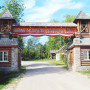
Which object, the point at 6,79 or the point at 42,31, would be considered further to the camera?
the point at 42,31

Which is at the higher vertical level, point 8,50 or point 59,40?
point 59,40

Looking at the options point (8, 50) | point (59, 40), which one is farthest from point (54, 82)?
point (59, 40)

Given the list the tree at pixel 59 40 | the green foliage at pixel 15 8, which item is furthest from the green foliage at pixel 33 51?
the green foliage at pixel 15 8

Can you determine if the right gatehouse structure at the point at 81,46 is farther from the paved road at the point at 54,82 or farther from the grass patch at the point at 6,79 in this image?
the grass patch at the point at 6,79

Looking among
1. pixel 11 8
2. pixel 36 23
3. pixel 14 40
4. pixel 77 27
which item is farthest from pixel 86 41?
pixel 11 8

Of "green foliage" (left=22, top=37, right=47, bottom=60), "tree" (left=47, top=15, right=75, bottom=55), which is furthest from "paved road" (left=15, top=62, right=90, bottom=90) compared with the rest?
"green foliage" (left=22, top=37, right=47, bottom=60)

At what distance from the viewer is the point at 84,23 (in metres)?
18.0

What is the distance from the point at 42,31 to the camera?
17781 millimetres

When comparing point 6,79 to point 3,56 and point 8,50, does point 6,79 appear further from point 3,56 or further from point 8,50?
point 8,50

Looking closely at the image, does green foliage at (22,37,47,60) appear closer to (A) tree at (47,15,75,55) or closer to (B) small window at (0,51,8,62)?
(A) tree at (47,15,75,55)

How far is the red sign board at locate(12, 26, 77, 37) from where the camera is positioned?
58.0 ft

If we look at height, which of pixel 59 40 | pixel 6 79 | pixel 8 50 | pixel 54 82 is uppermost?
pixel 59 40

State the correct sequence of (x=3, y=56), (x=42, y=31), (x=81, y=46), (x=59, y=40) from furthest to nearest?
(x=59, y=40)
(x=42, y=31)
(x=81, y=46)
(x=3, y=56)

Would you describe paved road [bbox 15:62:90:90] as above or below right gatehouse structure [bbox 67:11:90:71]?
below
